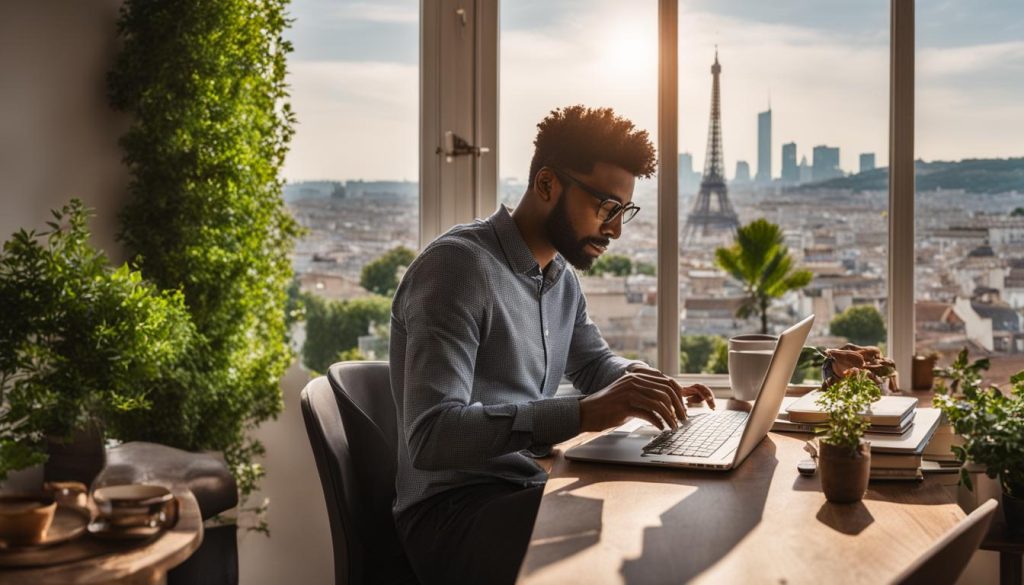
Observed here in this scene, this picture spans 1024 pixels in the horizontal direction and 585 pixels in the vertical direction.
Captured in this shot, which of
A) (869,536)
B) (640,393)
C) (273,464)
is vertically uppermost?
(640,393)

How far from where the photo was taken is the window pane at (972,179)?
298 cm

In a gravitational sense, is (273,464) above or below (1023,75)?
below

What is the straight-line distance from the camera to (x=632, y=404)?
1739 mm

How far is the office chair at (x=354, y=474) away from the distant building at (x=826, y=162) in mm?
1636

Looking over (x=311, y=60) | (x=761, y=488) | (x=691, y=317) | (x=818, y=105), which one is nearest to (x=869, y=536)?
(x=761, y=488)

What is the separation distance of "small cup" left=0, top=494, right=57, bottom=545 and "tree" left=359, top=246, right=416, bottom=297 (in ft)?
A: 5.73

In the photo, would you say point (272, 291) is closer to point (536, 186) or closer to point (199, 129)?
point (199, 129)

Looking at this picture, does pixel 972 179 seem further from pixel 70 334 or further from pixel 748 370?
pixel 70 334

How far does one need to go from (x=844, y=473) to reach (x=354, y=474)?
0.97 m

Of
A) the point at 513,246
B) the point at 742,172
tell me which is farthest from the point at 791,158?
the point at 513,246

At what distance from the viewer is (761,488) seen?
156cm

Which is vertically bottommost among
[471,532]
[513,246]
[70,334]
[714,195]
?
[471,532]

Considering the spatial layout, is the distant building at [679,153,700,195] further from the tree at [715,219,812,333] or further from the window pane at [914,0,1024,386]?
the window pane at [914,0,1024,386]

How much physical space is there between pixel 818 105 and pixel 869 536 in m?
2.00
